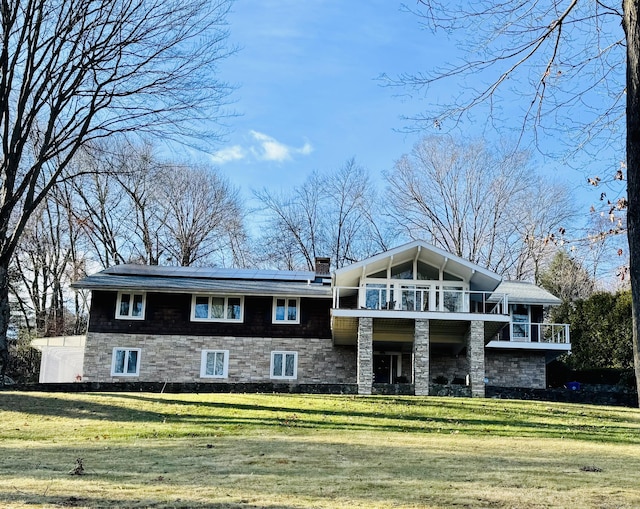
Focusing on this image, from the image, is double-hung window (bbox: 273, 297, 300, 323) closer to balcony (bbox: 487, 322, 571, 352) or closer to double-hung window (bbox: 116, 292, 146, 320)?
double-hung window (bbox: 116, 292, 146, 320)

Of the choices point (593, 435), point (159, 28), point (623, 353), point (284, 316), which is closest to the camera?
point (593, 435)

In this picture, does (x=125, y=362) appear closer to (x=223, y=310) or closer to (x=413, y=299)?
(x=223, y=310)

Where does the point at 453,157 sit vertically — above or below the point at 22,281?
above

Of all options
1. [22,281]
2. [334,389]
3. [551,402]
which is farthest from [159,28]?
[22,281]

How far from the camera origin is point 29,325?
43750 millimetres

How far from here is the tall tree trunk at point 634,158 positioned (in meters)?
5.91

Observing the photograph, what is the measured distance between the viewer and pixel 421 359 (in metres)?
24.5

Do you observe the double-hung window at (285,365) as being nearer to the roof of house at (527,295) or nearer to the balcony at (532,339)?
the balcony at (532,339)

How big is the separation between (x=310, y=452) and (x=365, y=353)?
1382 cm

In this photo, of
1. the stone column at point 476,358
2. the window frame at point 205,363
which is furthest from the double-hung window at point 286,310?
the stone column at point 476,358

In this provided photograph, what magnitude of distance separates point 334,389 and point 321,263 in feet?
37.5

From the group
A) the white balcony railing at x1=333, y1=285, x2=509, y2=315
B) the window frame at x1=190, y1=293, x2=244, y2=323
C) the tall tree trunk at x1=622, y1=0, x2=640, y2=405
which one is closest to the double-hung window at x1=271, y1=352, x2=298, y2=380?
the window frame at x1=190, y1=293, x2=244, y2=323

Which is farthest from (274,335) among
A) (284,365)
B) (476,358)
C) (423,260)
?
(476,358)

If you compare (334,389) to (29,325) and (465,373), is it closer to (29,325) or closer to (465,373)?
(465,373)
